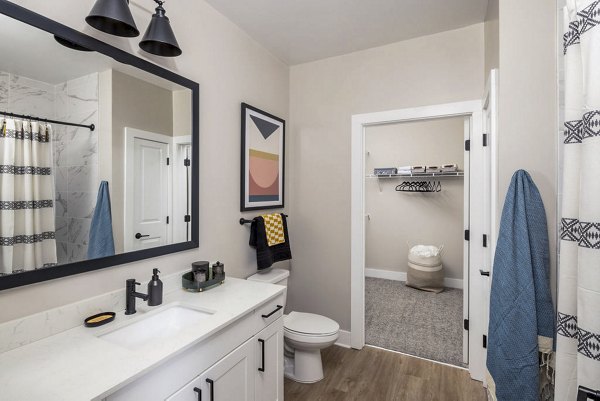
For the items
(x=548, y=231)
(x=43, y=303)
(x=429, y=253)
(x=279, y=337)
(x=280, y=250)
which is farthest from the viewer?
Result: (x=429, y=253)

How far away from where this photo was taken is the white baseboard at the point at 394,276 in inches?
168

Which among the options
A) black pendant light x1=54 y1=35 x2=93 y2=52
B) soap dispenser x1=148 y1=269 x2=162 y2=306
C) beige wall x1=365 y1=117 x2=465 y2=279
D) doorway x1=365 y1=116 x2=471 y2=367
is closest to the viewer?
black pendant light x1=54 y1=35 x2=93 y2=52

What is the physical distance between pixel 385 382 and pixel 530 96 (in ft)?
6.72

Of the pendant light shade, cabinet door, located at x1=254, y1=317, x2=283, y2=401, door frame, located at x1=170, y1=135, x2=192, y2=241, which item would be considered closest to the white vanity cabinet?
cabinet door, located at x1=254, y1=317, x2=283, y2=401

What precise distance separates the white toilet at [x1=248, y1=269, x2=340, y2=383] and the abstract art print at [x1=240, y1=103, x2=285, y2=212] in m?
0.66

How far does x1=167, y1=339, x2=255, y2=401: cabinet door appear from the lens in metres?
1.15

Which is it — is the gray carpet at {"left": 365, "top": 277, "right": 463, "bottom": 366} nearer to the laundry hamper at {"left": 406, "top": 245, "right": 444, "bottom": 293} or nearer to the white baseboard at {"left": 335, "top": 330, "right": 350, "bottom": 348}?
the laundry hamper at {"left": 406, "top": 245, "right": 444, "bottom": 293}

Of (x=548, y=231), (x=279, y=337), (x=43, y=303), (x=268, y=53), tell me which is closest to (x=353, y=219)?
(x=279, y=337)

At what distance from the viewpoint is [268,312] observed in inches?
64.7

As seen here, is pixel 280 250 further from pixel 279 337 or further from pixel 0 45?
pixel 0 45

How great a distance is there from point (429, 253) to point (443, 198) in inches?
32.8

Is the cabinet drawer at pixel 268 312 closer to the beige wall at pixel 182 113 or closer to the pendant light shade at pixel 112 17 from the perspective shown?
the beige wall at pixel 182 113

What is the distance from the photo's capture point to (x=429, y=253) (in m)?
4.12

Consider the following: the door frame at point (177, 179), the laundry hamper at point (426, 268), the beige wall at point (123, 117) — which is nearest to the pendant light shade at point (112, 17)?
the beige wall at point (123, 117)
